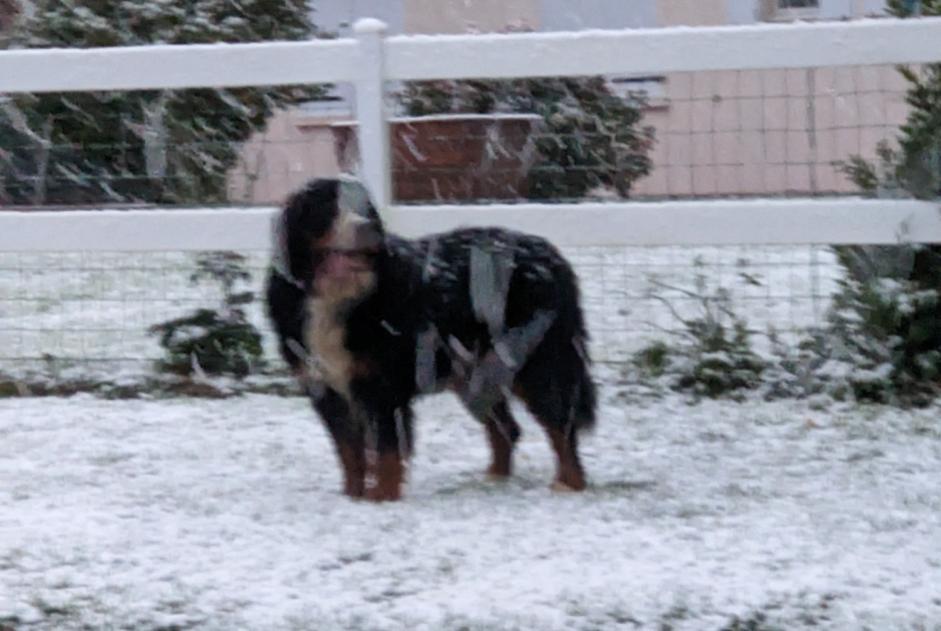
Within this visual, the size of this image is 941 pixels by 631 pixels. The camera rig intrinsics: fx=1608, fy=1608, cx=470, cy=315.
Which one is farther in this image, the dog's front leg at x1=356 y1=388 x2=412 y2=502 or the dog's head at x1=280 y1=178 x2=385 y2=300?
the dog's front leg at x1=356 y1=388 x2=412 y2=502

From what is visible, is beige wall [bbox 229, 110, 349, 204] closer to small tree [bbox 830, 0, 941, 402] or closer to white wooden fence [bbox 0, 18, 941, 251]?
white wooden fence [bbox 0, 18, 941, 251]

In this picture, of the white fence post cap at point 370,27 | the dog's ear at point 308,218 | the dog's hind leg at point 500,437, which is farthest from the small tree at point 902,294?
the dog's ear at point 308,218

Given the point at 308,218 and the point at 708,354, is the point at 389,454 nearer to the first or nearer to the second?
the point at 308,218

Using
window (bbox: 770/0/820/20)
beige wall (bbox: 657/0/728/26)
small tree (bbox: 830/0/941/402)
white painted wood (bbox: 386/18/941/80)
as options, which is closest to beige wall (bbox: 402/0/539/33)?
beige wall (bbox: 657/0/728/26)

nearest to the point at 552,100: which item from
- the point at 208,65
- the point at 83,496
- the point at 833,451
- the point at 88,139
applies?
the point at 88,139

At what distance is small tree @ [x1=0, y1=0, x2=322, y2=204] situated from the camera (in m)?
9.12

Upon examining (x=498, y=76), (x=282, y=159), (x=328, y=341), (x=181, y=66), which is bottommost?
(x=328, y=341)

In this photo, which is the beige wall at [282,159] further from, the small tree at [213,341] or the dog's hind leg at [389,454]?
the dog's hind leg at [389,454]

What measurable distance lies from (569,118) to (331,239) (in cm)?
558

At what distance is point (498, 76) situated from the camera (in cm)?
718

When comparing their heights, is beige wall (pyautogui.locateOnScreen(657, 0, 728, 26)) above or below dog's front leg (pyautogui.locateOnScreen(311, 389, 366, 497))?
above

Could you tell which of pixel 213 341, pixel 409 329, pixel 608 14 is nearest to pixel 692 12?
pixel 608 14

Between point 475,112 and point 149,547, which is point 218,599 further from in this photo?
point 475,112

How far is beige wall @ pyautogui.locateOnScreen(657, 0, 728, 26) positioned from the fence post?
25.4ft
